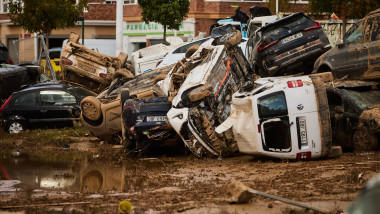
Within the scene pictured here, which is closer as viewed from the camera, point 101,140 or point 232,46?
point 232,46

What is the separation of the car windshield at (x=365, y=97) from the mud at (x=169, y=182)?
0.92 meters

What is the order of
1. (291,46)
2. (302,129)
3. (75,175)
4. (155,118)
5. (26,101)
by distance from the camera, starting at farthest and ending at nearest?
(26,101), (291,46), (155,118), (75,175), (302,129)

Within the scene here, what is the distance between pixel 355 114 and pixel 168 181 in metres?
3.91

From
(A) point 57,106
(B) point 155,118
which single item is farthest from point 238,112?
(A) point 57,106

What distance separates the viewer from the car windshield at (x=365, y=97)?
12875 millimetres

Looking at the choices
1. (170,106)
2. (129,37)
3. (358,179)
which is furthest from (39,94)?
(129,37)

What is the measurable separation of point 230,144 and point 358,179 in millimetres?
3477

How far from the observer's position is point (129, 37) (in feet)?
153

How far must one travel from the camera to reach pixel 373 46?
46.2ft

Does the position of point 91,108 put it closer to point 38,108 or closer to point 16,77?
point 38,108

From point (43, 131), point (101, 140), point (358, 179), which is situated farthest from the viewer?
point (43, 131)

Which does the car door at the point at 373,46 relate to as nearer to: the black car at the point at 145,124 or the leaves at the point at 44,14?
the black car at the point at 145,124

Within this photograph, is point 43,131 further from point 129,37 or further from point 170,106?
point 129,37

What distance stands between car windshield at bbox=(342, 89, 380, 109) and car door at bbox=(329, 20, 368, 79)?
3.43ft
